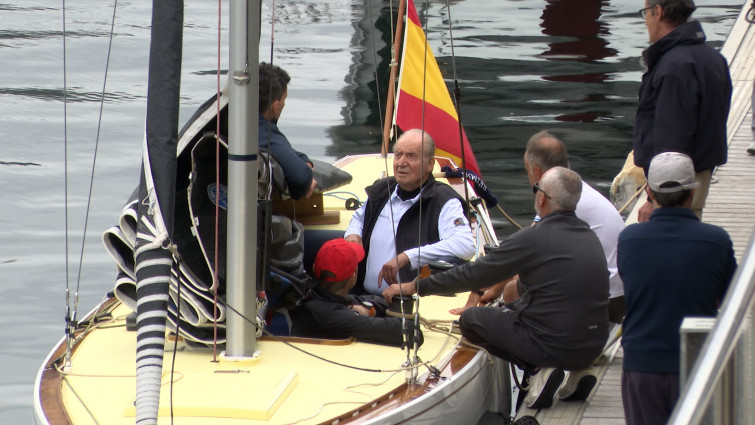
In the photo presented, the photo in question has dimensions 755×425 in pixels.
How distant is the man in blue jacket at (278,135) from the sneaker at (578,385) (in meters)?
1.48

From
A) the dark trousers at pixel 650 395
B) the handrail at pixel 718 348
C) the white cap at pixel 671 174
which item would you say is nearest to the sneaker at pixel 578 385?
the dark trousers at pixel 650 395

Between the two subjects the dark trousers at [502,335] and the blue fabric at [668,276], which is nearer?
the blue fabric at [668,276]

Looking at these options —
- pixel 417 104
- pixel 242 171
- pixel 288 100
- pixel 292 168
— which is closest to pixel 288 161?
pixel 292 168

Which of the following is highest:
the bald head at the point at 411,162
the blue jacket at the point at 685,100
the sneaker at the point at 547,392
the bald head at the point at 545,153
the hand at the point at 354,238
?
the blue jacket at the point at 685,100

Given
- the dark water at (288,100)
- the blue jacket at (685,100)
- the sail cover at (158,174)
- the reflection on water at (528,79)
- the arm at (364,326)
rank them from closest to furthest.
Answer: the sail cover at (158,174) → the arm at (364,326) → the blue jacket at (685,100) → the dark water at (288,100) → the reflection on water at (528,79)

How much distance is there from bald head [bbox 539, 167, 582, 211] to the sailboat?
79 cm

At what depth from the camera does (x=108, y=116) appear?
15000 millimetres

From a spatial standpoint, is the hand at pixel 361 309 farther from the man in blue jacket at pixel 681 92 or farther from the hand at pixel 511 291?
the man in blue jacket at pixel 681 92

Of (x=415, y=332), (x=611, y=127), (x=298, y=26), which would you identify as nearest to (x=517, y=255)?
(x=415, y=332)

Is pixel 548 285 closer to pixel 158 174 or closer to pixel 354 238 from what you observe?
pixel 354 238

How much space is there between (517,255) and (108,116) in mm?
10794

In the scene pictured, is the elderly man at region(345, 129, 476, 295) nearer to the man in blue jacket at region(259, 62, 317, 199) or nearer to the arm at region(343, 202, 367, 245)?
the arm at region(343, 202, 367, 245)

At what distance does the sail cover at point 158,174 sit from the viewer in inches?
145

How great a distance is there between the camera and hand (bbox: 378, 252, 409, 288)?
552 cm
